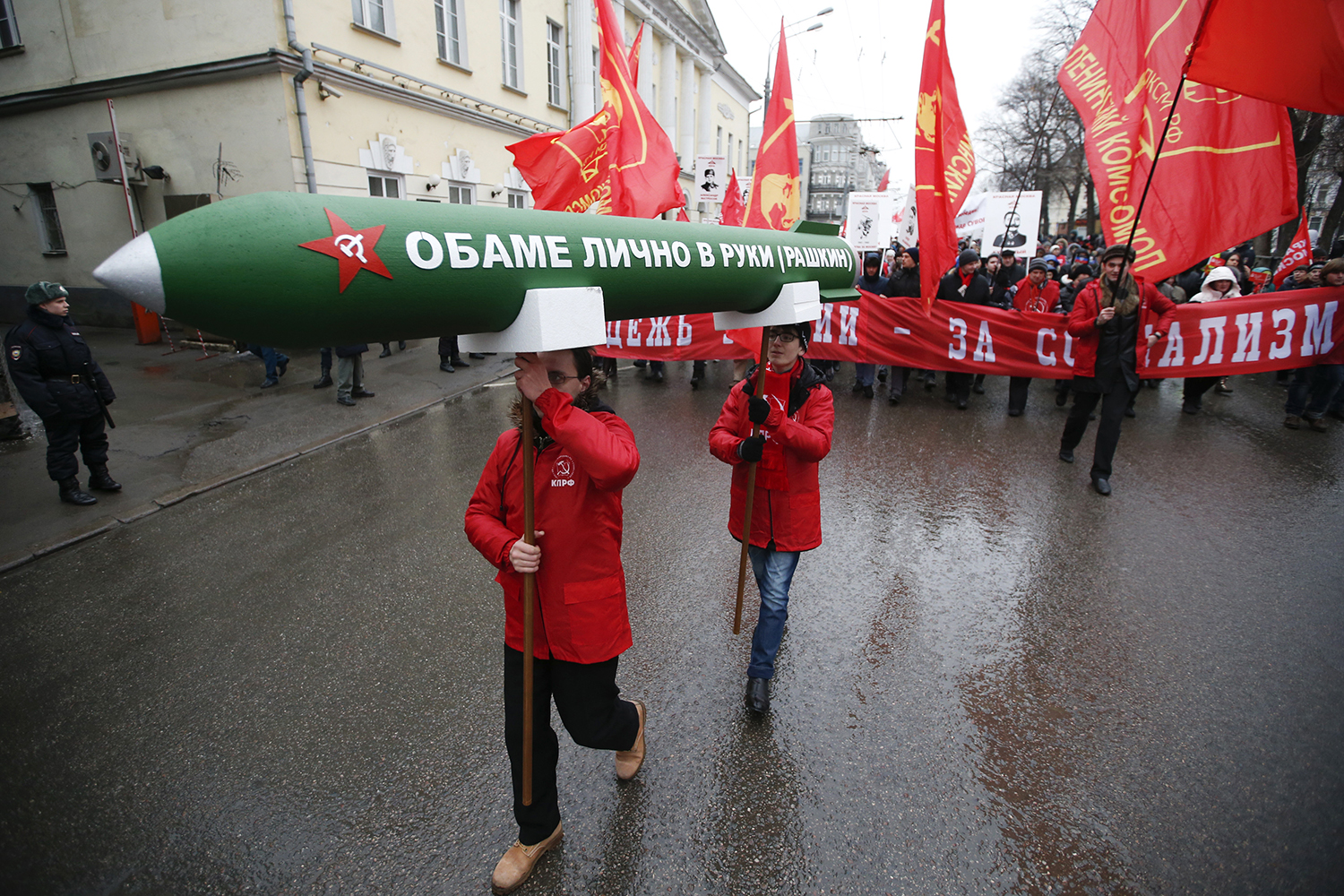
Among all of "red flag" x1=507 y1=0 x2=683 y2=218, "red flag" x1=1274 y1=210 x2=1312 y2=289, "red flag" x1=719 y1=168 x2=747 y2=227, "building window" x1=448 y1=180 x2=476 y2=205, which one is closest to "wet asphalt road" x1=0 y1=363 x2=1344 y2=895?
"red flag" x1=507 y1=0 x2=683 y2=218

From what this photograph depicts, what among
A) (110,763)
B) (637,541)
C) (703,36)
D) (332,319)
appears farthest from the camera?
(703,36)

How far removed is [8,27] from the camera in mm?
12953

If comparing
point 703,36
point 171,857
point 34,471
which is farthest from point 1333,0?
point 703,36

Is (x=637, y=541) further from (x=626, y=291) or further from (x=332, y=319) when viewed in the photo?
(x=332, y=319)

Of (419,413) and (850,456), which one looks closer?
(850,456)

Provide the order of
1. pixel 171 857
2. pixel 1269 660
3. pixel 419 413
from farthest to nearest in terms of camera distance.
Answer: pixel 419 413 → pixel 1269 660 → pixel 171 857

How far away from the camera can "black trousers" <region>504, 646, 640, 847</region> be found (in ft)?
7.22

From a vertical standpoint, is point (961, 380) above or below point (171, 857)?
above

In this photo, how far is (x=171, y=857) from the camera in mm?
2305

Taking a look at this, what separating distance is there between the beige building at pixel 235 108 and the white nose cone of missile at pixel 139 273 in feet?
30.6

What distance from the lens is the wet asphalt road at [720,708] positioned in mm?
2301

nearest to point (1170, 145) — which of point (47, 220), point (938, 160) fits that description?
point (938, 160)

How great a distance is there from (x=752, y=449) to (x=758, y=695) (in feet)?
3.83

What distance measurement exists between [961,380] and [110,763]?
28.4 feet
